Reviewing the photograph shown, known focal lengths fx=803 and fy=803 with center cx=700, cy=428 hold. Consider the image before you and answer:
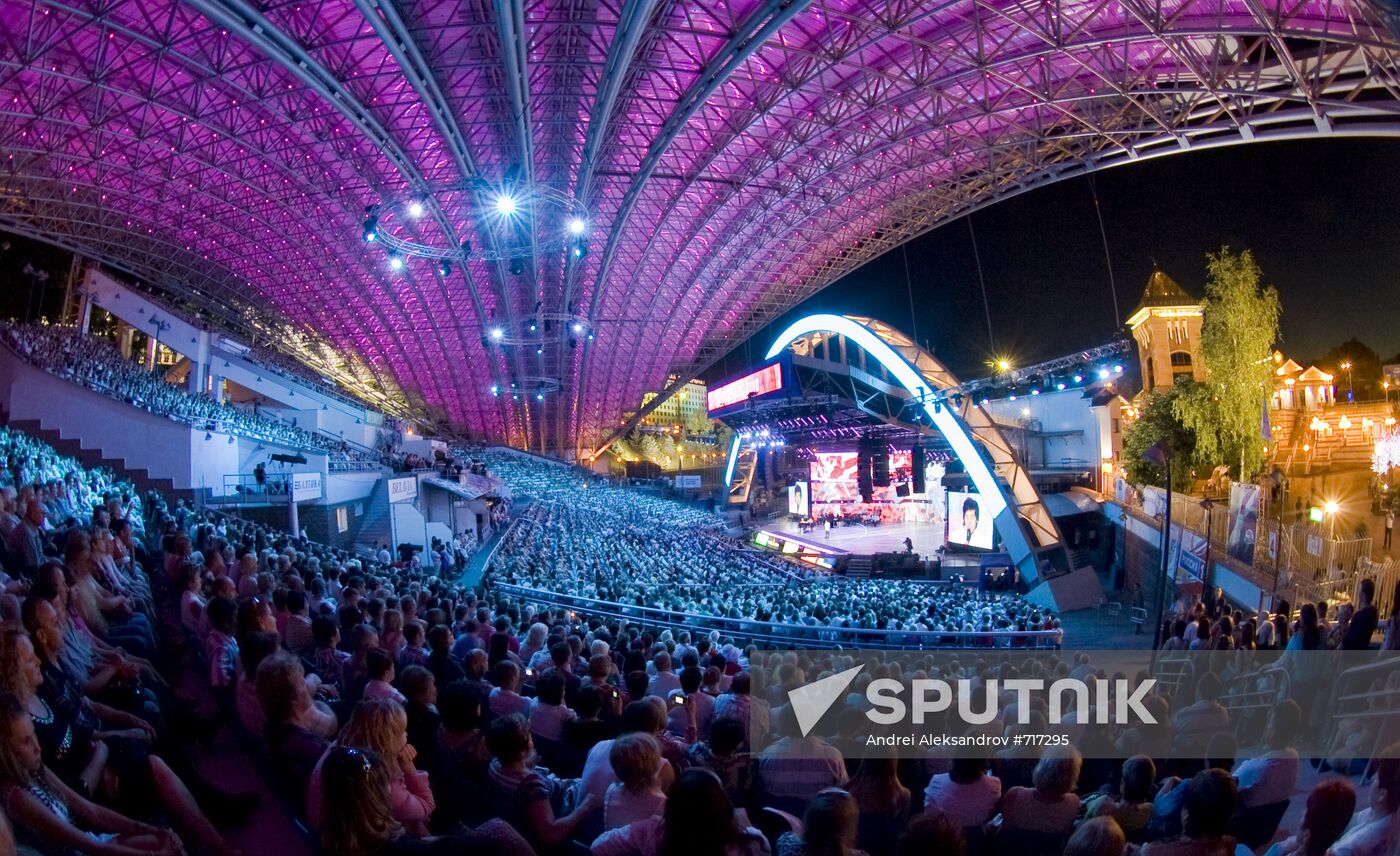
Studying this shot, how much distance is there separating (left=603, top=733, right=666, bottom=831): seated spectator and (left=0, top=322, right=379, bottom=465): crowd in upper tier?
2136 centimetres

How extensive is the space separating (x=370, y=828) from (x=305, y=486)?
2109 centimetres

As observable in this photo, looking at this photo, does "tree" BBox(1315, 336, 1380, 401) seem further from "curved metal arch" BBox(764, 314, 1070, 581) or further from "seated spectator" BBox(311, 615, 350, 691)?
"seated spectator" BBox(311, 615, 350, 691)

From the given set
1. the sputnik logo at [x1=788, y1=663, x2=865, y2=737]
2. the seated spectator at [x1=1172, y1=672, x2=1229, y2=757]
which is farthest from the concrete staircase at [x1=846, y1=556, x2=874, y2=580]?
the seated spectator at [x1=1172, y1=672, x2=1229, y2=757]

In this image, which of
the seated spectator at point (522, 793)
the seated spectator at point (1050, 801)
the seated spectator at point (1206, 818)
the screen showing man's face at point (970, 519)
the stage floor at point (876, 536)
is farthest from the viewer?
the stage floor at point (876, 536)

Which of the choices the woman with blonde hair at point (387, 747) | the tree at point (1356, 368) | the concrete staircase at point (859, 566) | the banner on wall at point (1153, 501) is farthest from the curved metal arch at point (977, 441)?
the tree at point (1356, 368)

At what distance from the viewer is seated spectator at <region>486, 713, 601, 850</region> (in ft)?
9.22

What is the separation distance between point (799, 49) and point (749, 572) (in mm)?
13635

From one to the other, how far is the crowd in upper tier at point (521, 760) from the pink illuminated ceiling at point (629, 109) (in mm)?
12604

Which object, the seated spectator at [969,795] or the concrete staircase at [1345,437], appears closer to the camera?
the seated spectator at [969,795]

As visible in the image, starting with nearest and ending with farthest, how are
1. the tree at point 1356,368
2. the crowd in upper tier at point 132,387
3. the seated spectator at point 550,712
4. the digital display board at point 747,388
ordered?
the seated spectator at point 550,712, the crowd in upper tier at point 132,387, the digital display board at point 747,388, the tree at point 1356,368

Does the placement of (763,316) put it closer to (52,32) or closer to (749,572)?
(749,572)

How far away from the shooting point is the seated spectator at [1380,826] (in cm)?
248

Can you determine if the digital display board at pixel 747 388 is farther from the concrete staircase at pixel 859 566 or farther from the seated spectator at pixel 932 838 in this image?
the seated spectator at pixel 932 838

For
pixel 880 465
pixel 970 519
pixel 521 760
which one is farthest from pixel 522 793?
pixel 880 465
